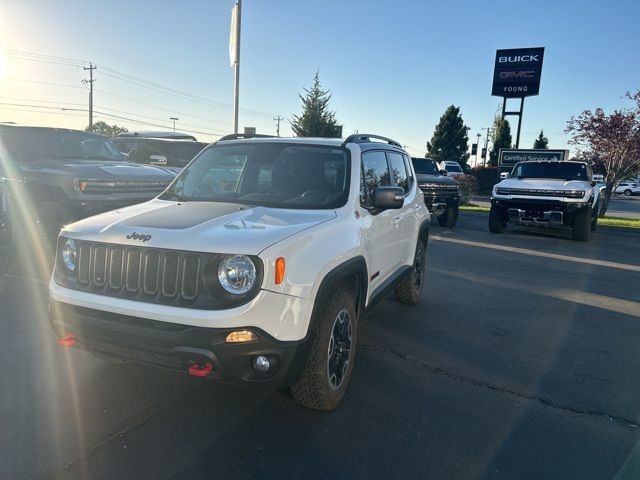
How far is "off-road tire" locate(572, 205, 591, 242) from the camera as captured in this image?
37.1ft

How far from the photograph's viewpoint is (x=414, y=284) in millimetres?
5832

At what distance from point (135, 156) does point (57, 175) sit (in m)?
5.31

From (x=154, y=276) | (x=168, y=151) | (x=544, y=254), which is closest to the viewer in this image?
(x=154, y=276)

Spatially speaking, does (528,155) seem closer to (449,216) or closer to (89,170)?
(449,216)

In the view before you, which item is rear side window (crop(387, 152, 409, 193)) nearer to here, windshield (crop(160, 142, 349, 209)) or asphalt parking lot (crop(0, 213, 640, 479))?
windshield (crop(160, 142, 349, 209))

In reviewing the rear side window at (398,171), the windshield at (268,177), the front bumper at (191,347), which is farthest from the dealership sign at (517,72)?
the front bumper at (191,347)

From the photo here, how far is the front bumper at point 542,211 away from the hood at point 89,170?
784cm

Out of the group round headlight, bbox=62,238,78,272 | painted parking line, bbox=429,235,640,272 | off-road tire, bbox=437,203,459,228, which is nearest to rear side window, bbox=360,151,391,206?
round headlight, bbox=62,238,78,272

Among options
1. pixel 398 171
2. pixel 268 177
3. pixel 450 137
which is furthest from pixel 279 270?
pixel 450 137

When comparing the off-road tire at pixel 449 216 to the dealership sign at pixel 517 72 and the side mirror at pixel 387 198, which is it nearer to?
the side mirror at pixel 387 198

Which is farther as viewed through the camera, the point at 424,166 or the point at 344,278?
the point at 424,166

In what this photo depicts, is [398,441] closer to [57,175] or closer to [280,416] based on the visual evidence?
[280,416]

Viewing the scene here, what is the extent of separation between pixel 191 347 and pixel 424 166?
1255cm

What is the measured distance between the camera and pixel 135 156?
12.2 m
